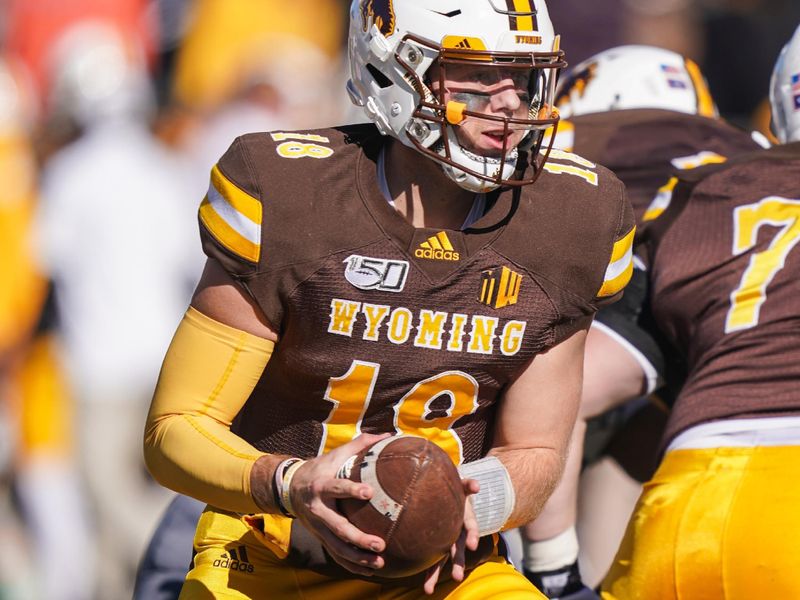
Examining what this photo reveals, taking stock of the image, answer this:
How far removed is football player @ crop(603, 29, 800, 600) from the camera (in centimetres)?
344

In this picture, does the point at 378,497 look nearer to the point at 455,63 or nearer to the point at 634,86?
the point at 455,63

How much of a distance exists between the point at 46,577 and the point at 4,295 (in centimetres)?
151

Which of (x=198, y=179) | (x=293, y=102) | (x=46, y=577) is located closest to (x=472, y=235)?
(x=46, y=577)

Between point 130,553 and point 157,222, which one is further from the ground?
point 157,222

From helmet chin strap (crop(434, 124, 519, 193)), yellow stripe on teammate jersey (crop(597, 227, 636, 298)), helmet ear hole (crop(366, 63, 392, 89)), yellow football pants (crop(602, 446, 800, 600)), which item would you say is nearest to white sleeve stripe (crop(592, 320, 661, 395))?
yellow football pants (crop(602, 446, 800, 600))

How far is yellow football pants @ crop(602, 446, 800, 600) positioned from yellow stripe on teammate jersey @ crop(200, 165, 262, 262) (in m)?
1.22

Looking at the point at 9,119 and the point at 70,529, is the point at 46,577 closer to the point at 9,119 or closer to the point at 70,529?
the point at 70,529

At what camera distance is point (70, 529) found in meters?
7.16

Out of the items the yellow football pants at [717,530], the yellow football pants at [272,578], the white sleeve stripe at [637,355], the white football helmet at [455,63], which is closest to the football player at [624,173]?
the white sleeve stripe at [637,355]

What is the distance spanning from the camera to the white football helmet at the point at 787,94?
432 centimetres

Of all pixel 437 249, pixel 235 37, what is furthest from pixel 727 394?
pixel 235 37

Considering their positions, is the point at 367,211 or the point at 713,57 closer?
the point at 367,211

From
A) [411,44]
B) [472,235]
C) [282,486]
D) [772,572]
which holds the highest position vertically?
[411,44]

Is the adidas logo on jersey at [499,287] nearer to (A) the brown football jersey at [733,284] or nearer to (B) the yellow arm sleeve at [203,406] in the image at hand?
(B) the yellow arm sleeve at [203,406]
